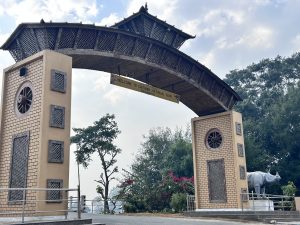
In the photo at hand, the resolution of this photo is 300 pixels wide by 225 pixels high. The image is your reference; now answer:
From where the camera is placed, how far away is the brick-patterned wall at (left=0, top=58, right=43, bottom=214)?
11336 millimetres

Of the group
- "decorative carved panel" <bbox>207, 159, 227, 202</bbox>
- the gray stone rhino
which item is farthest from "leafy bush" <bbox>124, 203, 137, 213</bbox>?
the gray stone rhino

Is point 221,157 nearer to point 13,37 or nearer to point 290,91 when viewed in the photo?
point 13,37

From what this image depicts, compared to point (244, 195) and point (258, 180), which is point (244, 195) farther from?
point (258, 180)

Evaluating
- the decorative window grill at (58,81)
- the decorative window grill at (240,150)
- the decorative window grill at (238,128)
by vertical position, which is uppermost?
the decorative window grill at (58,81)

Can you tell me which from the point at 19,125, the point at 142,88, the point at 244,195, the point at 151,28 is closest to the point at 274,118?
the point at 244,195

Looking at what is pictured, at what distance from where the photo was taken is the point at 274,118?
33.7 meters

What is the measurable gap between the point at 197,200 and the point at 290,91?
20225mm

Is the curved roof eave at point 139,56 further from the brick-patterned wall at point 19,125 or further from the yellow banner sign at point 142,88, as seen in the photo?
the brick-patterned wall at point 19,125

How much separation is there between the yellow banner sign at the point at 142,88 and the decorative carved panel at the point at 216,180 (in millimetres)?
4471

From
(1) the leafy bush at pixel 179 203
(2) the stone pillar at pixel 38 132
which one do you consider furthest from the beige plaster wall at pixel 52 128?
(1) the leafy bush at pixel 179 203

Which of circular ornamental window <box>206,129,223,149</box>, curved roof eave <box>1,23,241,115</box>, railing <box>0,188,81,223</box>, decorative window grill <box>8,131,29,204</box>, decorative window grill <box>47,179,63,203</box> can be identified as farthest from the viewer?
circular ornamental window <box>206,129,223,149</box>

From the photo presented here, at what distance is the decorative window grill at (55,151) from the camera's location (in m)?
11.4

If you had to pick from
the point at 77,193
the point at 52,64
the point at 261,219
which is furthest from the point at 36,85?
the point at 261,219

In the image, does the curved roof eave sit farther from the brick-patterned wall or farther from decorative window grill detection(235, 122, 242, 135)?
decorative window grill detection(235, 122, 242, 135)
